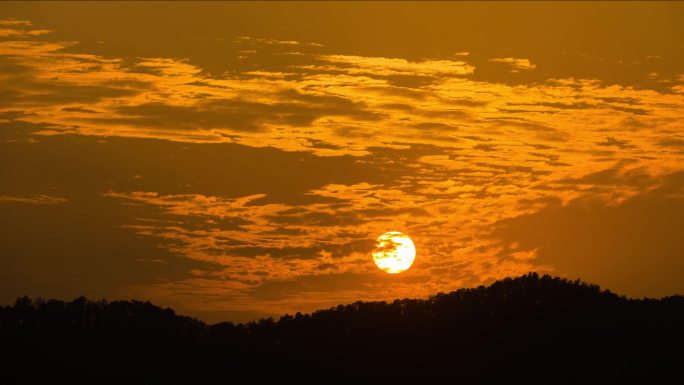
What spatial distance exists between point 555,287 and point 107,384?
1441 inches

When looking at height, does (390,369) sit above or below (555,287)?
below

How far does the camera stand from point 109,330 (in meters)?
91.9

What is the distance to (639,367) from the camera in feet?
273

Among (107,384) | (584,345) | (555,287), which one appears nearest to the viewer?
(107,384)

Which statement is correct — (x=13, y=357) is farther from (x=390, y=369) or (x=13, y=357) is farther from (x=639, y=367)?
(x=639, y=367)

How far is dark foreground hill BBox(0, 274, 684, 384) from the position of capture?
279 feet

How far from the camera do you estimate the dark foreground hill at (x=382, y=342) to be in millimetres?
85125

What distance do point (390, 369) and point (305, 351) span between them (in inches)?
272

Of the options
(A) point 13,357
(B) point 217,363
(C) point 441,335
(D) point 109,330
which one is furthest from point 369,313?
(A) point 13,357

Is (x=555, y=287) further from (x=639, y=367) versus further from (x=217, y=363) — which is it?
(x=217, y=363)

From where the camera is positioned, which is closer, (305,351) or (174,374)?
(174,374)

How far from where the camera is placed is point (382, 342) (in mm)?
94750

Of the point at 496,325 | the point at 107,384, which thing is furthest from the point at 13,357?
the point at 496,325

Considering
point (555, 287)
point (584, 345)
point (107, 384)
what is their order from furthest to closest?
point (555, 287), point (584, 345), point (107, 384)
